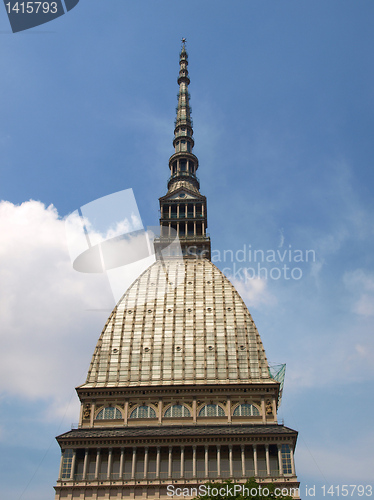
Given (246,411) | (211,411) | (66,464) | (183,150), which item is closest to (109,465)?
(66,464)

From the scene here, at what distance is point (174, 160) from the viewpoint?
11606 cm

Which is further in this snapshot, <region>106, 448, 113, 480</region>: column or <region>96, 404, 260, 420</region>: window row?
<region>96, 404, 260, 420</region>: window row

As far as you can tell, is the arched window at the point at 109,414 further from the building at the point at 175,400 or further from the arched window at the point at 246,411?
the arched window at the point at 246,411

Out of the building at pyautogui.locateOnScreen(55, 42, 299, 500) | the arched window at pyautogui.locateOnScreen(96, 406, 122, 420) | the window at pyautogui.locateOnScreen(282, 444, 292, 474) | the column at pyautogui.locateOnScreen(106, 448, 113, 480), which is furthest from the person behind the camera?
the arched window at pyautogui.locateOnScreen(96, 406, 122, 420)

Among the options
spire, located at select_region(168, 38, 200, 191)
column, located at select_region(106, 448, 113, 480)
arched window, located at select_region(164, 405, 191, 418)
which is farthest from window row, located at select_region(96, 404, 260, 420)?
spire, located at select_region(168, 38, 200, 191)

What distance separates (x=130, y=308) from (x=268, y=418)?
28.9 meters

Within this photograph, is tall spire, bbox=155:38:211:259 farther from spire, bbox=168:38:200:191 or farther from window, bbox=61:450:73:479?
window, bbox=61:450:73:479

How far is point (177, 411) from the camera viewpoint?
7188 centimetres

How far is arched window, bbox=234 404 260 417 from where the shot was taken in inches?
2810

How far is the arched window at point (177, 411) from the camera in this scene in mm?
71562

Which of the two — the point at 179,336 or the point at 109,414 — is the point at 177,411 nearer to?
the point at 109,414

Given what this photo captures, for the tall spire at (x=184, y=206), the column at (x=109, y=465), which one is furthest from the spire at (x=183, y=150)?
the column at (x=109, y=465)

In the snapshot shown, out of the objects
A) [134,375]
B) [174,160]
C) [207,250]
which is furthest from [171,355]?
[174,160]

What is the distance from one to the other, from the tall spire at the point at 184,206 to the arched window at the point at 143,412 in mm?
33416
